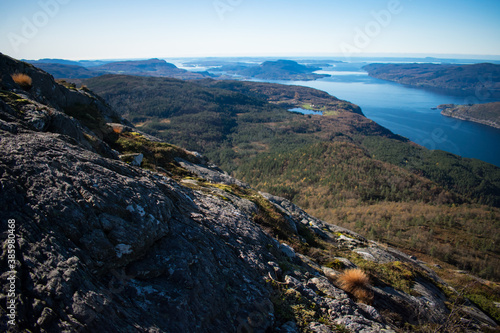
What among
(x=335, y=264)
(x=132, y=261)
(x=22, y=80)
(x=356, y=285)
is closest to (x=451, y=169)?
(x=335, y=264)

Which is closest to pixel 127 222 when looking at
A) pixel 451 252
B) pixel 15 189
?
pixel 15 189

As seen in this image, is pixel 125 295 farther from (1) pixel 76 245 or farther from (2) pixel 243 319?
(2) pixel 243 319

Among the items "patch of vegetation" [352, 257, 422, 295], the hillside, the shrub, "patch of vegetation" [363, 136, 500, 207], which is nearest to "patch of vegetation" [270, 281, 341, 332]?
"patch of vegetation" [352, 257, 422, 295]

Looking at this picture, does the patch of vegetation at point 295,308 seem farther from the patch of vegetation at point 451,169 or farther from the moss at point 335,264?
the patch of vegetation at point 451,169

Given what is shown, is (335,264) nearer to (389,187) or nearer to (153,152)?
(153,152)

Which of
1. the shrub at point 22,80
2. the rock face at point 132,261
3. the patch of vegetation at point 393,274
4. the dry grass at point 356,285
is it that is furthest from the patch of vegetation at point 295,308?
the shrub at point 22,80

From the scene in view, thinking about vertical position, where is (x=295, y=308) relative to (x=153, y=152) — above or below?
below
